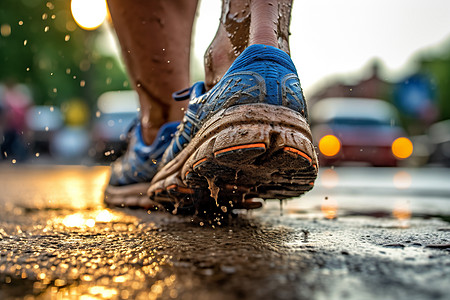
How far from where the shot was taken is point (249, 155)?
1.21m

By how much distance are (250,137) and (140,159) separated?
3.32ft

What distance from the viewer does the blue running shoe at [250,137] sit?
1236 millimetres

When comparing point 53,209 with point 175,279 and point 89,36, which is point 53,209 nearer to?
point 175,279

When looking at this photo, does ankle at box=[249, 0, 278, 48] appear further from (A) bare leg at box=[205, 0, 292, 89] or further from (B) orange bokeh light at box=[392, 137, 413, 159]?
(B) orange bokeh light at box=[392, 137, 413, 159]

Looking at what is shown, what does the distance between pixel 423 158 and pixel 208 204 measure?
15118 millimetres

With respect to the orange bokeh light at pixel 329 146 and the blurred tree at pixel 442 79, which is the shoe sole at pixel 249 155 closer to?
the orange bokeh light at pixel 329 146

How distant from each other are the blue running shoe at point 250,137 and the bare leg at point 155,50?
0.74 metres

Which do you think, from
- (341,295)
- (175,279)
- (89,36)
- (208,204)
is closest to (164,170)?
(208,204)

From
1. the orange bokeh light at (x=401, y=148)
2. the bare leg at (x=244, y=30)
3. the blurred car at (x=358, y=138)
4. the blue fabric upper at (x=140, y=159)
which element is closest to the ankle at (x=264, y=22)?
the bare leg at (x=244, y=30)

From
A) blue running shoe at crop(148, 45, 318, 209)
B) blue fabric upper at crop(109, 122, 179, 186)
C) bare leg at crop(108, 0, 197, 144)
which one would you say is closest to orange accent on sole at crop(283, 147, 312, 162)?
blue running shoe at crop(148, 45, 318, 209)

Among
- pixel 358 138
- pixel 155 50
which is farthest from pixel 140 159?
pixel 358 138

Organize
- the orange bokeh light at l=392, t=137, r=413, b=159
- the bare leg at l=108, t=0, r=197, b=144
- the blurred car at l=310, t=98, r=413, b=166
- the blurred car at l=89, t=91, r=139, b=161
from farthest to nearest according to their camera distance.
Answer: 1. the blurred car at l=89, t=91, r=139, b=161
2. the orange bokeh light at l=392, t=137, r=413, b=159
3. the blurred car at l=310, t=98, r=413, b=166
4. the bare leg at l=108, t=0, r=197, b=144

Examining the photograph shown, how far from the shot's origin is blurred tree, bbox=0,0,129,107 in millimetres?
16516

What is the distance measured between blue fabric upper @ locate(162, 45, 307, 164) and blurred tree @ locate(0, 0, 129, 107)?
48.6 ft
